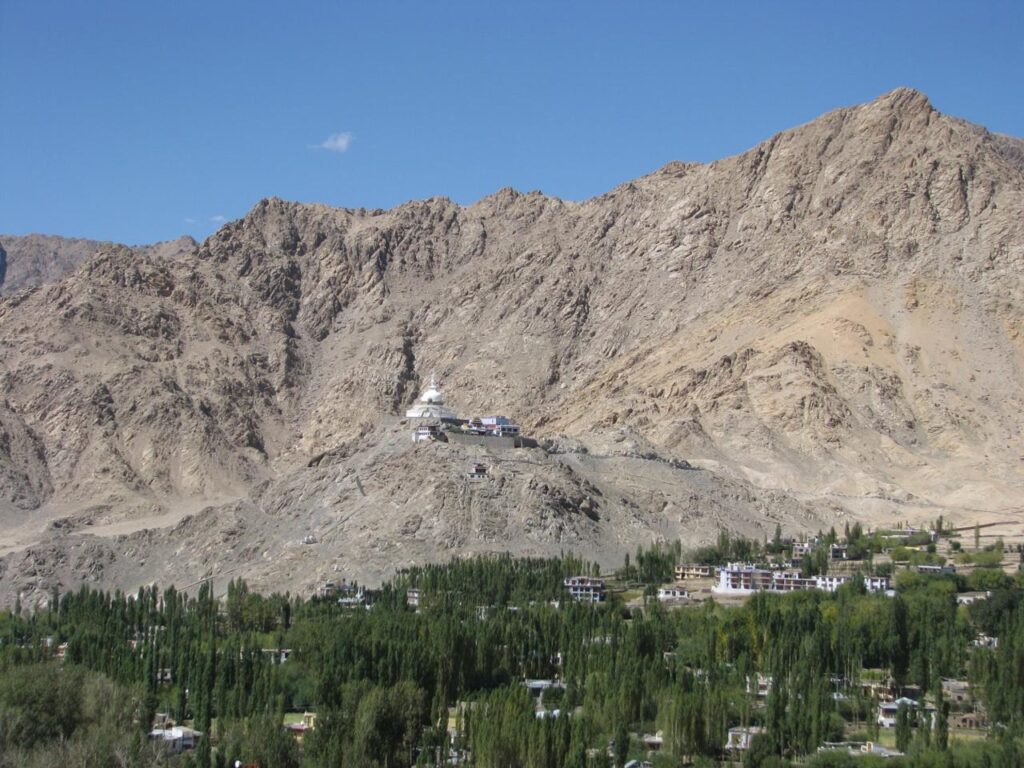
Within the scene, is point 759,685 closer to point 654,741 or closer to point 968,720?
point 968,720

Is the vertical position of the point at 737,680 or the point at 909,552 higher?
the point at 909,552

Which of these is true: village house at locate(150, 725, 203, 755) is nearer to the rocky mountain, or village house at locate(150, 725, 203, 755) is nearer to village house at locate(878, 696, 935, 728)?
village house at locate(878, 696, 935, 728)

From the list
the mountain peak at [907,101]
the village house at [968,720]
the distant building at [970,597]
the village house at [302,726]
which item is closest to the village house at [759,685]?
the village house at [968,720]

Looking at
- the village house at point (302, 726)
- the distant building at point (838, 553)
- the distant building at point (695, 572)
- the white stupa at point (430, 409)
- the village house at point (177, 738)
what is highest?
the white stupa at point (430, 409)

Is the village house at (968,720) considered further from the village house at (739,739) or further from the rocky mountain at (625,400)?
the rocky mountain at (625,400)

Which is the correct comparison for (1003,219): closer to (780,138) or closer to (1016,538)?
(780,138)

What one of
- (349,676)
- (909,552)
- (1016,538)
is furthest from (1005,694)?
(1016,538)
